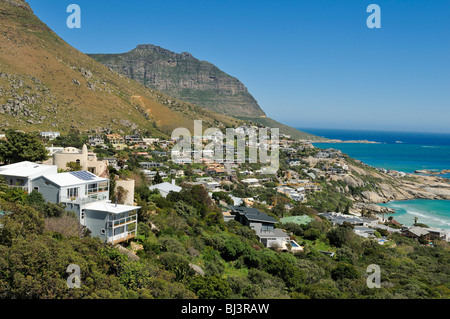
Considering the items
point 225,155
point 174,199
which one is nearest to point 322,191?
point 225,155

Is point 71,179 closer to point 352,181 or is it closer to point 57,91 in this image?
point 57,91

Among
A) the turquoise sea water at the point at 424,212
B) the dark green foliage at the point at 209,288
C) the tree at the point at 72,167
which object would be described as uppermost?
the tree at the point at 72,167

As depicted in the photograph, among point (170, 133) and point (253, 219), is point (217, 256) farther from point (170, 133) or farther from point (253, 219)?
point (170, 133)

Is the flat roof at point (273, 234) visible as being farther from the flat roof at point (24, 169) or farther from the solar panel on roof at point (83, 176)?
the flat roof at point (24, 169)

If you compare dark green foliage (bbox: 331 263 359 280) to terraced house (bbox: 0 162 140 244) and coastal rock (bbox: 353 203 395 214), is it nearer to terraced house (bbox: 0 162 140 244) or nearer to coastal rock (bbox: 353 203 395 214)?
terraced house (bbox: 0 162 140 244)

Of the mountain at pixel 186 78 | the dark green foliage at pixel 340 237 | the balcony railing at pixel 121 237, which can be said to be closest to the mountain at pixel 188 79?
the mountain at pixel 186 78

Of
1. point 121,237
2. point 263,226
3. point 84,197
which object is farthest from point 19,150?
point 263,226

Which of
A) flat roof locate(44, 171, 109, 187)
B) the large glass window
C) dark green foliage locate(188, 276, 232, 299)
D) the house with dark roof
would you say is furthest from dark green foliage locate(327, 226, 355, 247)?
the large glass window
